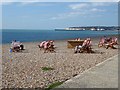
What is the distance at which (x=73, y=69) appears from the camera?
1325cm

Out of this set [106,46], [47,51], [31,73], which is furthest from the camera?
[106,46]

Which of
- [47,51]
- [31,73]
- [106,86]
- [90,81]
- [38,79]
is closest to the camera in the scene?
A: [106,86]

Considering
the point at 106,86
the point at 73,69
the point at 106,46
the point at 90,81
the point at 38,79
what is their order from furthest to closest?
the point at 106,46 < the point at 73,69 < the point at 38,79 < the point at 90,81 < the point at 106,86

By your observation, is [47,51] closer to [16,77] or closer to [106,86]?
[16,77]

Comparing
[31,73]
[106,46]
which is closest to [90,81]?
[31,73]

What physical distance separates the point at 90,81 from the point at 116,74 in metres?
1.61

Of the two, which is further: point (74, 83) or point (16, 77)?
Answer: point (16, 77)

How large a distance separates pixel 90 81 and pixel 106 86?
0.77 meters

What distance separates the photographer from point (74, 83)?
9281mm

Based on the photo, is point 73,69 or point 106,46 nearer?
point 73,69

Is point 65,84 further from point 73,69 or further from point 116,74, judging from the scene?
point 73,69

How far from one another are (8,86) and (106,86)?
2.85 m

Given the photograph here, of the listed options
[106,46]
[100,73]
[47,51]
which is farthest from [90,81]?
[106,46]

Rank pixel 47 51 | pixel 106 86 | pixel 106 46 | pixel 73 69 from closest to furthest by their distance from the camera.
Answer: pixel 106 86, pixel 73 69, pixel 47 51, pixel 106 46
